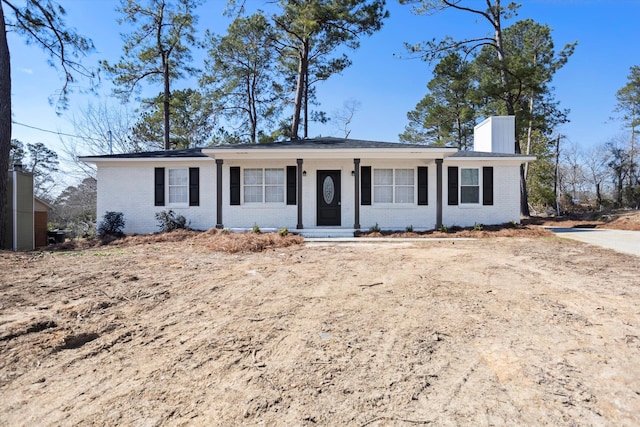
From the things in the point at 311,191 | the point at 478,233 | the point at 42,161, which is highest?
the point at 42,161

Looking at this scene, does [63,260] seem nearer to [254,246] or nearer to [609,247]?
[254,246]

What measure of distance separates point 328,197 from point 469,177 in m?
5.26

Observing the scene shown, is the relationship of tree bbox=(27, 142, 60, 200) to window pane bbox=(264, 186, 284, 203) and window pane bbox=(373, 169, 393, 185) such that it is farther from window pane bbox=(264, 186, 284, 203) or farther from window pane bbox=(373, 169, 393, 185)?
window pane bbox=(373, 169, 393, 185)

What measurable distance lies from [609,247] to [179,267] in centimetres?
979

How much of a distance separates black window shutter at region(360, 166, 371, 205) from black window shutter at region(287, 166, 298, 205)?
239 centimetres

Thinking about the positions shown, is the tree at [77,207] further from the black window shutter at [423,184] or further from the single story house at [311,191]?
the black window shutter at [423,184]

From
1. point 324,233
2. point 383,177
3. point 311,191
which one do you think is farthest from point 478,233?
point 311,191

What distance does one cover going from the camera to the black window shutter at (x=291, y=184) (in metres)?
11.3

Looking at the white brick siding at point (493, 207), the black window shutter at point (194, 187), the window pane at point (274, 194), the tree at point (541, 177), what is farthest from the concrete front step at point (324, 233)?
the tree at point (541, 177)

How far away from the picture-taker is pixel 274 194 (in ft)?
37.6

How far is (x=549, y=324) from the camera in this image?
307cm

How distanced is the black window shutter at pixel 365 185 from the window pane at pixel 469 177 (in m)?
3.45

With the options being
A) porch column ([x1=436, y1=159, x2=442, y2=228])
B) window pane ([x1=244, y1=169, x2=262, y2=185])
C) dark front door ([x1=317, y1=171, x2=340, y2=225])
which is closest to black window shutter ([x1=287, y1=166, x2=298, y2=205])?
dark front door ([x1=317, y1=171, x2=340, y2=225])

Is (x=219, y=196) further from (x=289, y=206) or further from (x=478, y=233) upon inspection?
(x=478, y=233)
